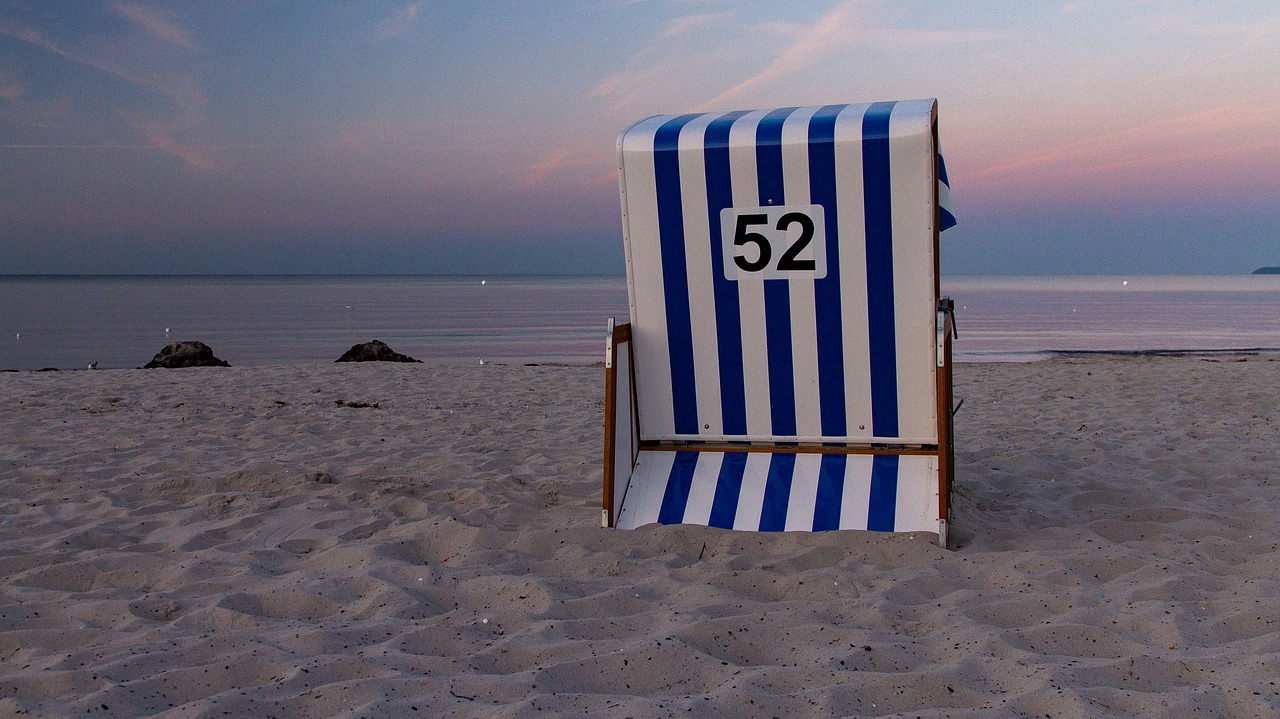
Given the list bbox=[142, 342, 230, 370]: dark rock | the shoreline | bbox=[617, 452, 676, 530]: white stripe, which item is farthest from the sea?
bbox=[617, 452, 676, 530]: white stripe

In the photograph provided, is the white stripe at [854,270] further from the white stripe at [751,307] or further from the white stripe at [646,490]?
the white stripe at [646,490]

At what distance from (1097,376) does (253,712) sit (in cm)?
930

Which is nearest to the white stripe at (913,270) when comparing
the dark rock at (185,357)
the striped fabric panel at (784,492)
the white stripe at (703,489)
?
the striped fabric panel at (784,492)

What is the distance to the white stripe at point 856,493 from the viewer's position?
3645 millimetres

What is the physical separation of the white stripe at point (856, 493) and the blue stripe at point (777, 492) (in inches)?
9.2

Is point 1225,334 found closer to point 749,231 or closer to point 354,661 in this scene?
point 749,231

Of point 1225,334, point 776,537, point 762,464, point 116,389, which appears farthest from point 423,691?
point 1225,334

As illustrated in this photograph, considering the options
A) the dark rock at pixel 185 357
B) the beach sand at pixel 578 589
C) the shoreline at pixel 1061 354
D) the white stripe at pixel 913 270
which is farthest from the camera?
the shoreline at pixel 1061 354

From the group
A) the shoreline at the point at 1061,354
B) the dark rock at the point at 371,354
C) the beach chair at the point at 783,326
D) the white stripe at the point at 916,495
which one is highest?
the beach chair at the point at 783,326

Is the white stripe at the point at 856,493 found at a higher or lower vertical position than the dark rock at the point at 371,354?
higher

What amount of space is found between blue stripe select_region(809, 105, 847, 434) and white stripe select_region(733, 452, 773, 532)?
12.3 inches

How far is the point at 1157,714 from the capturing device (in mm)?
2082

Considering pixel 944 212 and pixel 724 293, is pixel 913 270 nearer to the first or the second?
pixel 944 212

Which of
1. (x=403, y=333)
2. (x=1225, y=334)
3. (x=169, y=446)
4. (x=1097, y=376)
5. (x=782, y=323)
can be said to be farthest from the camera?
(x=403, y=333)
